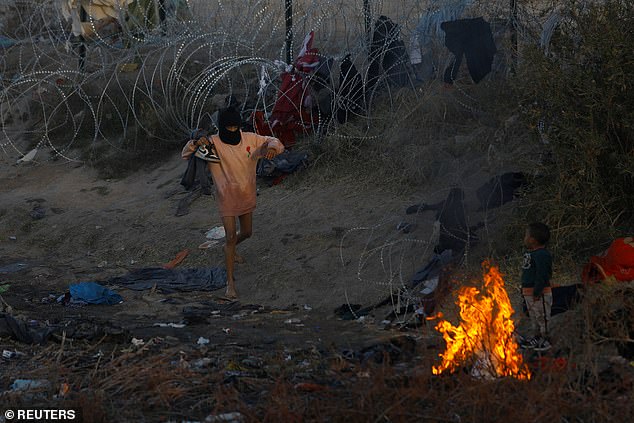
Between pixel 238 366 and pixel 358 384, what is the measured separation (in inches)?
46.2

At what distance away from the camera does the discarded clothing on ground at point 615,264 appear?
6.17 metres

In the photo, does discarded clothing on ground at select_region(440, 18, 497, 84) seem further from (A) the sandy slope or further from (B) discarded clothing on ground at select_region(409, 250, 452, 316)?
(B) discarded clothing on ground at select_region(409, 250, 452, 316)

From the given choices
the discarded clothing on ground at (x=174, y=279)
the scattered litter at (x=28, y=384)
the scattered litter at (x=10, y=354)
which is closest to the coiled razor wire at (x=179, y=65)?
the discarded clothing on ground at (x=174, y=279)

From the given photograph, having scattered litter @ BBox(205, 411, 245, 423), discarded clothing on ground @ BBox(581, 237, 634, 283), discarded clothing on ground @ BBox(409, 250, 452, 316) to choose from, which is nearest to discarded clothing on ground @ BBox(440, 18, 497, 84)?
discarded clothing on ground @ BBox(409, 250, 452, 316)

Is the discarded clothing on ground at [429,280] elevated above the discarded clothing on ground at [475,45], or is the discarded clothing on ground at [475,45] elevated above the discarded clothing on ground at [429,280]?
the discarded clothing on ground at [475,45]

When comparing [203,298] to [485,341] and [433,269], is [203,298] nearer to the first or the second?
[433,269]

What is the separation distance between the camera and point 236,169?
808cm

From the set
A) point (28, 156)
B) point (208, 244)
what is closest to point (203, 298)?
point (208, 244)

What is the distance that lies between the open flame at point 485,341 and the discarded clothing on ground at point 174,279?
3.50m

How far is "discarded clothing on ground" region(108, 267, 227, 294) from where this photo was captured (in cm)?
859

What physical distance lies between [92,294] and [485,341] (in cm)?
403

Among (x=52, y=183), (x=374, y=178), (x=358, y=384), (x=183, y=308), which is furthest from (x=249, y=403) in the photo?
(x=52, y=183)

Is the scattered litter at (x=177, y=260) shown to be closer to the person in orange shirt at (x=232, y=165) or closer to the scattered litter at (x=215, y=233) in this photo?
the scattered litter at (x=215, y=233)

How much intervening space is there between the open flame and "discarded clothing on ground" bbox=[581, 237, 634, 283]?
106 cm
